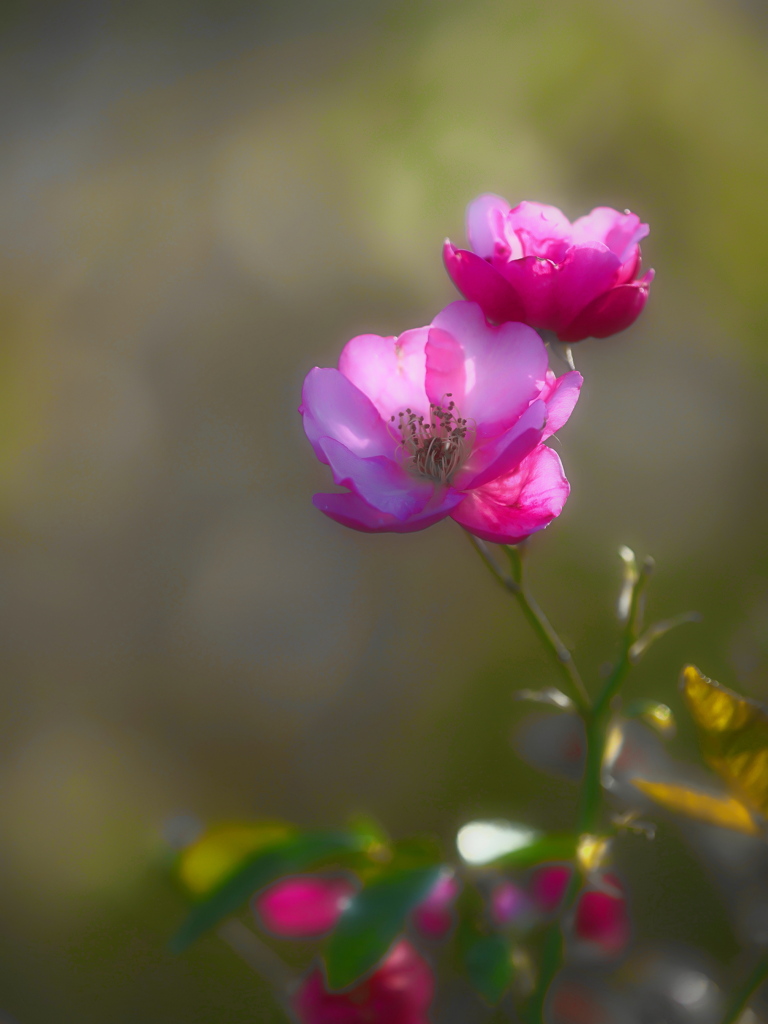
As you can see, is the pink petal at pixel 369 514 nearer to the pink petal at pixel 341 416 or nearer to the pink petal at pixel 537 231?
the pink petal at pixel 341 416

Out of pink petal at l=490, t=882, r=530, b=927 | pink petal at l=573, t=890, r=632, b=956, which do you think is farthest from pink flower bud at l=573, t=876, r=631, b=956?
pink petal at l=490, t=882, r=530, b=927

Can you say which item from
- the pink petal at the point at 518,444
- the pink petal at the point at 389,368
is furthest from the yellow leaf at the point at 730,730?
the pink petal at the point at 389,368

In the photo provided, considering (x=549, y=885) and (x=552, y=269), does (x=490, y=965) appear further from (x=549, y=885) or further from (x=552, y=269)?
(x=552, y=269)

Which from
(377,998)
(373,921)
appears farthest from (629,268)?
(377,998)

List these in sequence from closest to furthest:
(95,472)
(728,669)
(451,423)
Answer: (451,423), (728,669), (95,472)

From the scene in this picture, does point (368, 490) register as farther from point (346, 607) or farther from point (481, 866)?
point (346, 607)

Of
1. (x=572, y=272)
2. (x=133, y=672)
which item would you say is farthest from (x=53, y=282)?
(x=572, y=272)

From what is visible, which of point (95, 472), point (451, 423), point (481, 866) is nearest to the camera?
point (481, 866)
